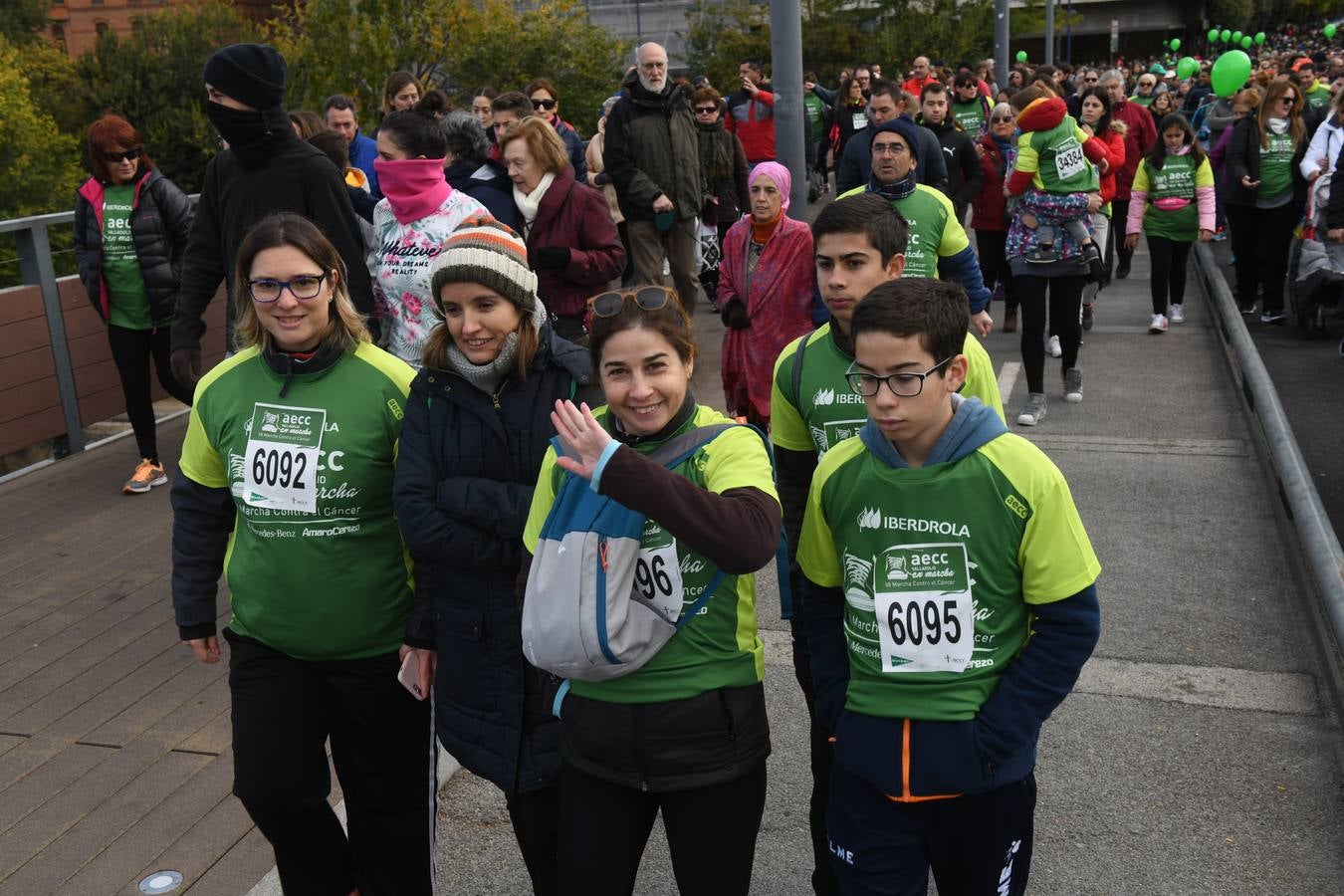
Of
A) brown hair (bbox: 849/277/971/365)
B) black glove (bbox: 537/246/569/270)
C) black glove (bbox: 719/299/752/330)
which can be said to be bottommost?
black glove (bbox: 719/299/752/330)

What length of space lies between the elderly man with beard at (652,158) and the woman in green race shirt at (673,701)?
23.0ft

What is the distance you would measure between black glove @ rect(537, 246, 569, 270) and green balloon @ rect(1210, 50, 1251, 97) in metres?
12.9

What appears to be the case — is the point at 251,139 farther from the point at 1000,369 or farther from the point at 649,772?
the point at 1000,369

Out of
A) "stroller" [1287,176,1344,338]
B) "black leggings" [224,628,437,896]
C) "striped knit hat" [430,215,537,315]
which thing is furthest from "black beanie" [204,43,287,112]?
"stroller" [1287,176,1344,338]

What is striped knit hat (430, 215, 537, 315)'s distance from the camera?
3.32 meters

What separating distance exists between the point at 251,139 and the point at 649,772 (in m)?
3.25

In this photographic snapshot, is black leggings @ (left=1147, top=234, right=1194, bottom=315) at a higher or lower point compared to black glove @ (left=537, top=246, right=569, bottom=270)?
lower

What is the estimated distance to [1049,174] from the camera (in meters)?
9.34

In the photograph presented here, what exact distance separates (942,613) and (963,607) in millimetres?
43

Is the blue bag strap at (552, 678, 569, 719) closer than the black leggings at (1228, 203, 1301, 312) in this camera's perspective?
Yes

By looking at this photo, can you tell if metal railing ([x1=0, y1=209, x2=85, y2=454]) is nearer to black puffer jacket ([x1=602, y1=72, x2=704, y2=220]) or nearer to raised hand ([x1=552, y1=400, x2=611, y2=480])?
black puffer jacket ([x1=602, y1=72, x2=704, y2=220])

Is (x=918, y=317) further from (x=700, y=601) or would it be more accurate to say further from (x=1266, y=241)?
(x=1266, y=241)

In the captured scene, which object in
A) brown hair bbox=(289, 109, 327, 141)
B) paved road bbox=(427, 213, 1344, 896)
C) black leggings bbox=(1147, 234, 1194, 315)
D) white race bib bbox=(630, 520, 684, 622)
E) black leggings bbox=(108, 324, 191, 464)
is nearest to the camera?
white race bib bbox=(630, 520, 684, 622)

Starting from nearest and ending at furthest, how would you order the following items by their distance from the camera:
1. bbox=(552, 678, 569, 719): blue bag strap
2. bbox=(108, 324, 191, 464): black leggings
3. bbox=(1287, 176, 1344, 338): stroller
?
bbox=(552, 678, 569, 719): blue bag strap, bbox=(108, 324, 191, 464): black leggings, bbox=(1287, 176, 1344, 338): stroller
